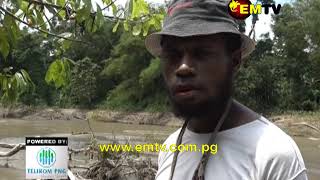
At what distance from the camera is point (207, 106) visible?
1.23 m

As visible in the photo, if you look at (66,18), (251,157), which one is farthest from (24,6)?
(251,157)

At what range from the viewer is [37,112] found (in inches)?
1352

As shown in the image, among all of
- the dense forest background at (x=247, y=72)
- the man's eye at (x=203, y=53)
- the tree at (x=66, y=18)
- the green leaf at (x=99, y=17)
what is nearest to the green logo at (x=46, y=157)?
the tree at (x=66, y=18)

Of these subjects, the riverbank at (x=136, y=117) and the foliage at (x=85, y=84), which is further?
the foliage at (x=85, y=84)

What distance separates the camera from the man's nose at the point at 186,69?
1.21 metres

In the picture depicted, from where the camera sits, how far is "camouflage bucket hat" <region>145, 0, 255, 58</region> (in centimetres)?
121

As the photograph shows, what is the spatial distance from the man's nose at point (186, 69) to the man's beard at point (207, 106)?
0.08m

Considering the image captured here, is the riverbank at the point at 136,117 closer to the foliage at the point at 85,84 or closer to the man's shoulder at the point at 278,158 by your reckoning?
the foliage at the point at 85,84

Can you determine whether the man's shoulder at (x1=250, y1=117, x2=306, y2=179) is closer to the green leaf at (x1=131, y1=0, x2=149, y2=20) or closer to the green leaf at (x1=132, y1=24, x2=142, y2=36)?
the green leaf at (x1=131, y1=0, x2=149, y2=20)

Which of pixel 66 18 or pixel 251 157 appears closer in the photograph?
pixel 251 157

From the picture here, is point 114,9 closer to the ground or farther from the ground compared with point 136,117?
farther from the ground

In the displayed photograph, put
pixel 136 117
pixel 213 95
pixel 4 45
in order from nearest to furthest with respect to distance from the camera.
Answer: pixel 213 95
pixel 4 45
pixel 136 117

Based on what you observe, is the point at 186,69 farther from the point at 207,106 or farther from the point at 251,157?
the point at 251,157

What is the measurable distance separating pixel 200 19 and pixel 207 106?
8.7 inches
